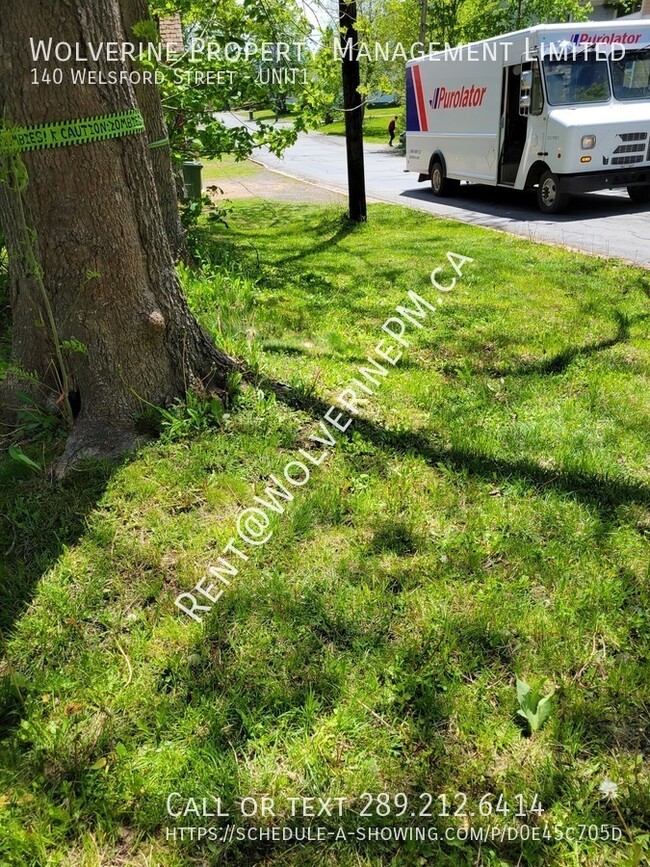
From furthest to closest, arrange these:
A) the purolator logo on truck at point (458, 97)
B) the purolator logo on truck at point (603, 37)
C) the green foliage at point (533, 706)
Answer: the purolator logo on truck at point (458, 97)
the purolator logo on truck at point (603, 37)
the green foliage at point (533, 706)

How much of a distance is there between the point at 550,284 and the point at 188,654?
5.56 m

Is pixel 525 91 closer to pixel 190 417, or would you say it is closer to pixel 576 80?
pixel 576 80

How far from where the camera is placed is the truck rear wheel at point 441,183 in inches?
595

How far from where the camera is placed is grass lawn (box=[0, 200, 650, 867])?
1.92 metres

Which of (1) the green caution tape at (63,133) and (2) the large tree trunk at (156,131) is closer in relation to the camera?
(1) the green caution tape at (63,133)

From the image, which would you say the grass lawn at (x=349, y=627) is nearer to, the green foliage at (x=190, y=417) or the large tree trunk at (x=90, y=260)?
the green foliage at (x=190, y=417)

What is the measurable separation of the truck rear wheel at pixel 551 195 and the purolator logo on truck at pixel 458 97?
2.65 m

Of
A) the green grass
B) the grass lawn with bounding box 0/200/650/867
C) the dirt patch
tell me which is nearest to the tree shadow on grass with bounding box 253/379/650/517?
the grass lawn with bounding box 0/200/650/867

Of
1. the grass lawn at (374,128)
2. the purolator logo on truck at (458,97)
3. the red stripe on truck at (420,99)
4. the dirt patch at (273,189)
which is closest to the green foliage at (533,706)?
the dirt patch at (273,189)

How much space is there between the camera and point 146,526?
3035 mm

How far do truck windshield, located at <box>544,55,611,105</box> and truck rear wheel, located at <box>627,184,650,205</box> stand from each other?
1.78 metres

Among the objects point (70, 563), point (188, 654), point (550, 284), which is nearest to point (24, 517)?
point (70, 563)

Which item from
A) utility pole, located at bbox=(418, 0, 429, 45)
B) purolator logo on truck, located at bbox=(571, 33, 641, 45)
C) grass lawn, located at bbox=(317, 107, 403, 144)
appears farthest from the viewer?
grass lawn, located at bbox=(317, 107, 403, 144)

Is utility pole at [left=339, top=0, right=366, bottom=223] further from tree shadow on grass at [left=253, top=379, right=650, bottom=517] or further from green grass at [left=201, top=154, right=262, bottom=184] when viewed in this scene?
green grass at [left=201, top=154, right=262, bottom=184]
